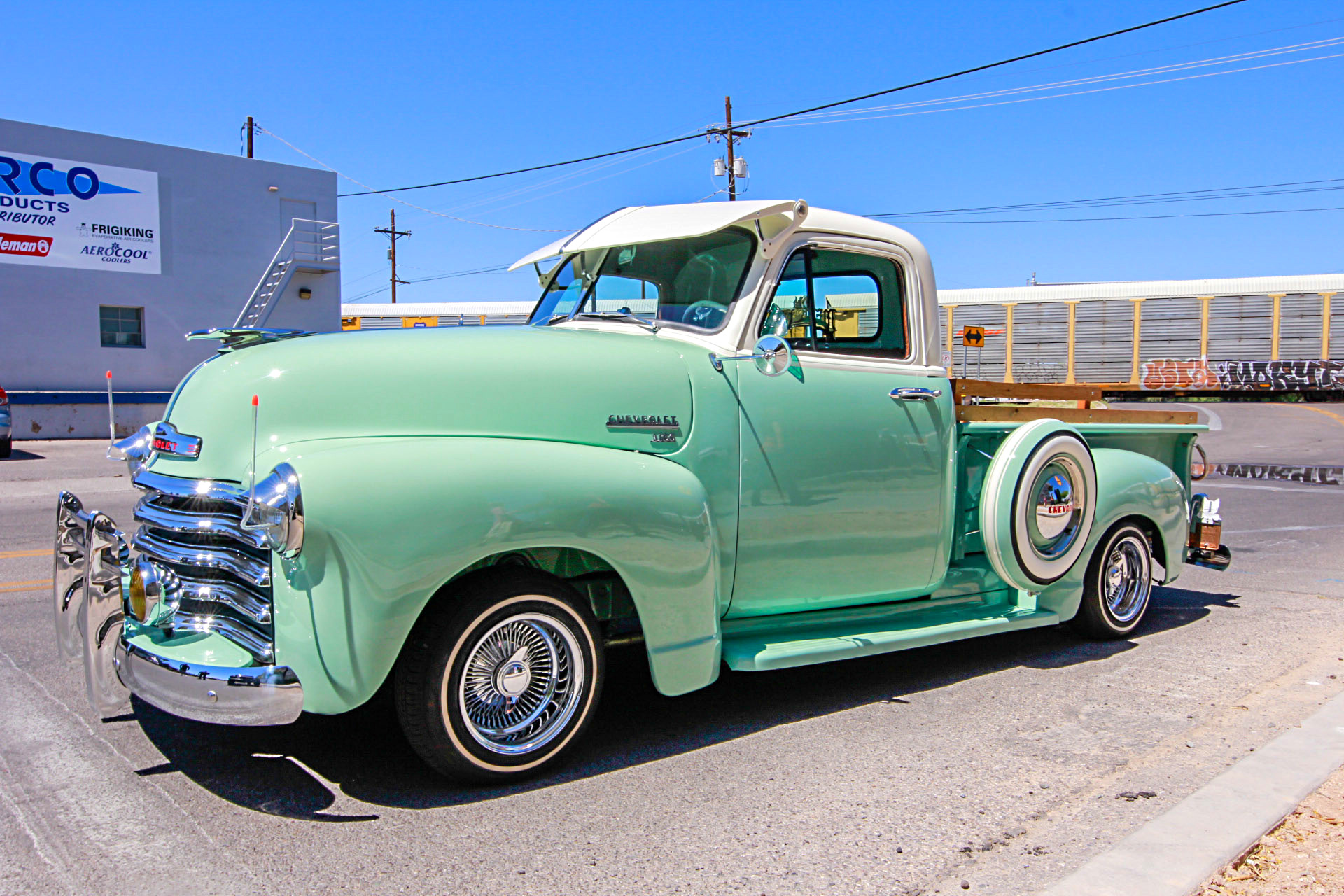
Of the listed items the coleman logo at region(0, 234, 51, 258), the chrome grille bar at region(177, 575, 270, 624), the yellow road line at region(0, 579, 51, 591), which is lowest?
the yellow road line at region(0, 579, 51, 591)

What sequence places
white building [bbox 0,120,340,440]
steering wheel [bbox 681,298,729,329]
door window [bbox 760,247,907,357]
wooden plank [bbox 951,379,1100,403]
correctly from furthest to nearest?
white building [bbox 0,120,340,440] < wooden plank [bbox 951,379,1100,403] < door window [bbox 760,247,907,357] < steering wheel [bbox 681,298,729,329]

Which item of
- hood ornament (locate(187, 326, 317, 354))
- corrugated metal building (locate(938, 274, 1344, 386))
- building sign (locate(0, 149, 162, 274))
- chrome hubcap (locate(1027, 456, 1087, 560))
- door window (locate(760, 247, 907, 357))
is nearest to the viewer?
hood ornament (locate(187, 326, 317, 354))

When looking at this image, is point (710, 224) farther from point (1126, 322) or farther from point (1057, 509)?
point (1126, 322)

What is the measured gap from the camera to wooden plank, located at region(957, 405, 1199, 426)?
5.03 meters

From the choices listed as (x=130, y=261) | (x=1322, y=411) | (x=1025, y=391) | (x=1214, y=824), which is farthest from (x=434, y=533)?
(x=1322, y=411)

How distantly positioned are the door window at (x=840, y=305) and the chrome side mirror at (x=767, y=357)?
11 centimetres

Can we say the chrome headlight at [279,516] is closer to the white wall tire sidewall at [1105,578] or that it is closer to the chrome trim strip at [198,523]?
the chrome trim strip at [198,523]

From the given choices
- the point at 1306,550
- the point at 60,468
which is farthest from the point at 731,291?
the point at 60,468

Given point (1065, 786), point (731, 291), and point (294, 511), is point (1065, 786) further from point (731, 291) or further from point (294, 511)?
point (294, 511)

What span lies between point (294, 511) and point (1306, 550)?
8653 millimetres

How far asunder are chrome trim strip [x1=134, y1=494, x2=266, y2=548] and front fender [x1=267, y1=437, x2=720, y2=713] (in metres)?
0.19

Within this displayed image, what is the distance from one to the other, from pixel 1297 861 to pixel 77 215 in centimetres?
2565

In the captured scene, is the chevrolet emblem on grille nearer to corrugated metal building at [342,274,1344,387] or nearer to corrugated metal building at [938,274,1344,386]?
corrugated metal building at [342,274,1344,387]

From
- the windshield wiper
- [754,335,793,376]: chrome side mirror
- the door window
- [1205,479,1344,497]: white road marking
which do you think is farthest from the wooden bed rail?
[1205,479,1344,497]: white road marking
